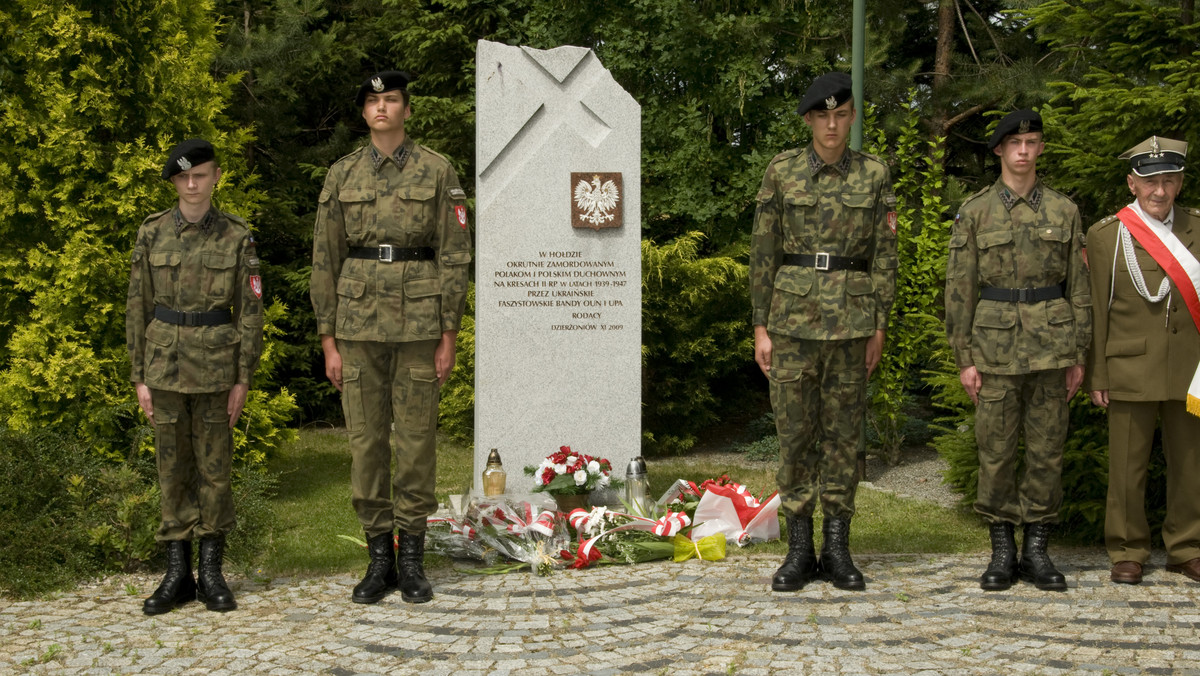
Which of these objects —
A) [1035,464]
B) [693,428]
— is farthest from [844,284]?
[693,428]

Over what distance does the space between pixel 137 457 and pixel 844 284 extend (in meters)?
4.48

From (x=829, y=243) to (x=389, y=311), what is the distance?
2.02 metres

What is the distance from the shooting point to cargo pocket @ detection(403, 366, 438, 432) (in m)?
5.09

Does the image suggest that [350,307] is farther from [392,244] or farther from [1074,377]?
[1074,377]

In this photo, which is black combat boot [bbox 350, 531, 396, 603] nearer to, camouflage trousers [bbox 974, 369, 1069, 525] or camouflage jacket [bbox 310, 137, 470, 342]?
camouflage jacket [bbox 310, 137, 470, 342]

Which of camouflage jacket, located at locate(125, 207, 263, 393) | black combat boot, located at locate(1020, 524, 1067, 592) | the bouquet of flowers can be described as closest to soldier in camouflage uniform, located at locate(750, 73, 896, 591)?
black combat boot, located at locate(1020, 524, 1067, 592)

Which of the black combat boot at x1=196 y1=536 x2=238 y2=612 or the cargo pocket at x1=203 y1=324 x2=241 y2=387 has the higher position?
the cargo pocket at x1=203 y1=324 x2=241 y2=387

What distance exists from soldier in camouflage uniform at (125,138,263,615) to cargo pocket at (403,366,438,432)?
70 centimetres

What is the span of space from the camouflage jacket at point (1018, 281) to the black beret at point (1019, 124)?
0.88 feet

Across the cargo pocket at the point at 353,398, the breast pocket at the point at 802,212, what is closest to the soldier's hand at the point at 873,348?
the breast pocket at the point at 802,212

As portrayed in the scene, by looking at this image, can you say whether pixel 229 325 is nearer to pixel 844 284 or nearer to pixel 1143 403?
pixel 844 284

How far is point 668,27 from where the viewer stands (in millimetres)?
11633

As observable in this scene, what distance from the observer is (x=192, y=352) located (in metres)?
4.91

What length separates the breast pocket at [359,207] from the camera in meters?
5.10
